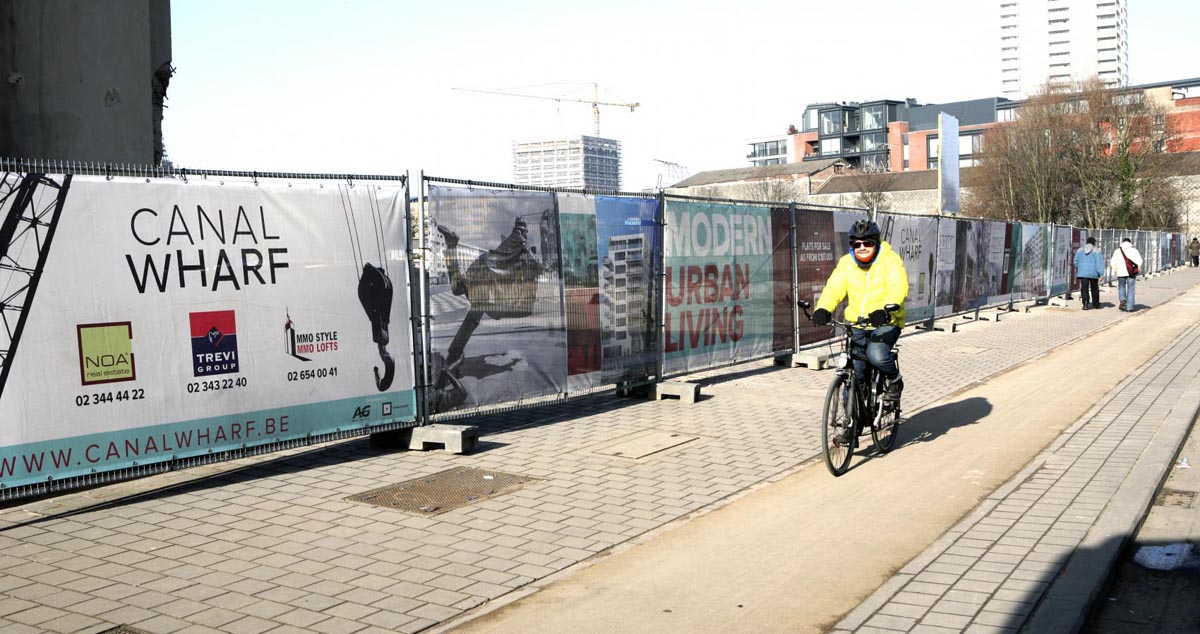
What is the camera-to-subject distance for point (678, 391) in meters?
11.8

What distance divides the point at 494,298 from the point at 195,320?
9.23 feet

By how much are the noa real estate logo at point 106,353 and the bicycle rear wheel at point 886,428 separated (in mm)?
5660

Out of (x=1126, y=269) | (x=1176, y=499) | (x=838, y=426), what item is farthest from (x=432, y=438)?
(x=1126, y=269)

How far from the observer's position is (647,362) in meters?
11.7

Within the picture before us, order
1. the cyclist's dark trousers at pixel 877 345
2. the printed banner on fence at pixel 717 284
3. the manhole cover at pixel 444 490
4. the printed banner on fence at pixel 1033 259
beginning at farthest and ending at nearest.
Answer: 1. the printed banner on fence at pixel 1033 259
2. the printed banner on fence at pixel 717 284
3. the cyclist's dark trousers at pixel 877 345
4. the manhole cover at pixel 444 490

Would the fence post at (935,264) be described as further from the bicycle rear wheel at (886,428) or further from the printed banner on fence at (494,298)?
the printed banner on fence at (494,298)

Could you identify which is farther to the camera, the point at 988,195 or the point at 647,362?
the point at 988,195

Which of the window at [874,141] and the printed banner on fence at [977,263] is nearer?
the printed banner on fence at [977,263]

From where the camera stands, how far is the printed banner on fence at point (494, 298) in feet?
30.0

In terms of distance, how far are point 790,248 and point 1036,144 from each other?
62.9m

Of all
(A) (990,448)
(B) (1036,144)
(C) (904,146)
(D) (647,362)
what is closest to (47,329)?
(D) (647,362)

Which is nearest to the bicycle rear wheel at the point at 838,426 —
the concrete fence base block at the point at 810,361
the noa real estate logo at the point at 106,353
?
the noa real estate logo at the point at 106,353

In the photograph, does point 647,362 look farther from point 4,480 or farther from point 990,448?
point 4,480

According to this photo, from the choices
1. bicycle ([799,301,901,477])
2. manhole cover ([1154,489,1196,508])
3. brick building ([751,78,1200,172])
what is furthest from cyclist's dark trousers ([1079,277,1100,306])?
brick building ([751,78,1200,172])
